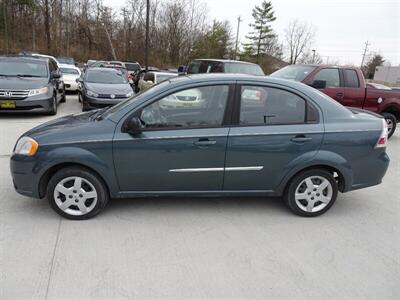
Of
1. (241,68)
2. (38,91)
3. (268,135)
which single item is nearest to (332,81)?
(241,68)

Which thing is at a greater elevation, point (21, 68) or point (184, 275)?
point (21, 68)

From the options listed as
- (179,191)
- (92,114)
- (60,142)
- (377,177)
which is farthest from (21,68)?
(377,177)

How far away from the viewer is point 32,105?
8180 mm

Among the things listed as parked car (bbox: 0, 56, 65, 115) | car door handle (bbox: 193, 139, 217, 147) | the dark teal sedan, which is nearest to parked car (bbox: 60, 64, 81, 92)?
parked car (bbox: 0, 56, 65, 115)

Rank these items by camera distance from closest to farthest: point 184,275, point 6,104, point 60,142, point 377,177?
1. point 184,275
2. point 60,142
3. point 377,177
4. point 6,104

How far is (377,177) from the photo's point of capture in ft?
12.3

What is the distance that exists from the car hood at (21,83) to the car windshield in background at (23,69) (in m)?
0.31

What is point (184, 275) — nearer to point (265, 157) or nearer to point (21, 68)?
point (265, 157)

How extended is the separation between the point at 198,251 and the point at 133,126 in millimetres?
1366

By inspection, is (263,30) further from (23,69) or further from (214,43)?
(23,69)

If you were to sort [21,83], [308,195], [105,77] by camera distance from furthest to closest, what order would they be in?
[105,77] < [21,83] < [308,195]

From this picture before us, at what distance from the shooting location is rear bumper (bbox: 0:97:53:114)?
8.03 meters

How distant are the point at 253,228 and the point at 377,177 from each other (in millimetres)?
1634

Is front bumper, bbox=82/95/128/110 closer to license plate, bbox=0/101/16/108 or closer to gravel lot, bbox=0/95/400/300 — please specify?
license plate, bbox=0/101/16/108
